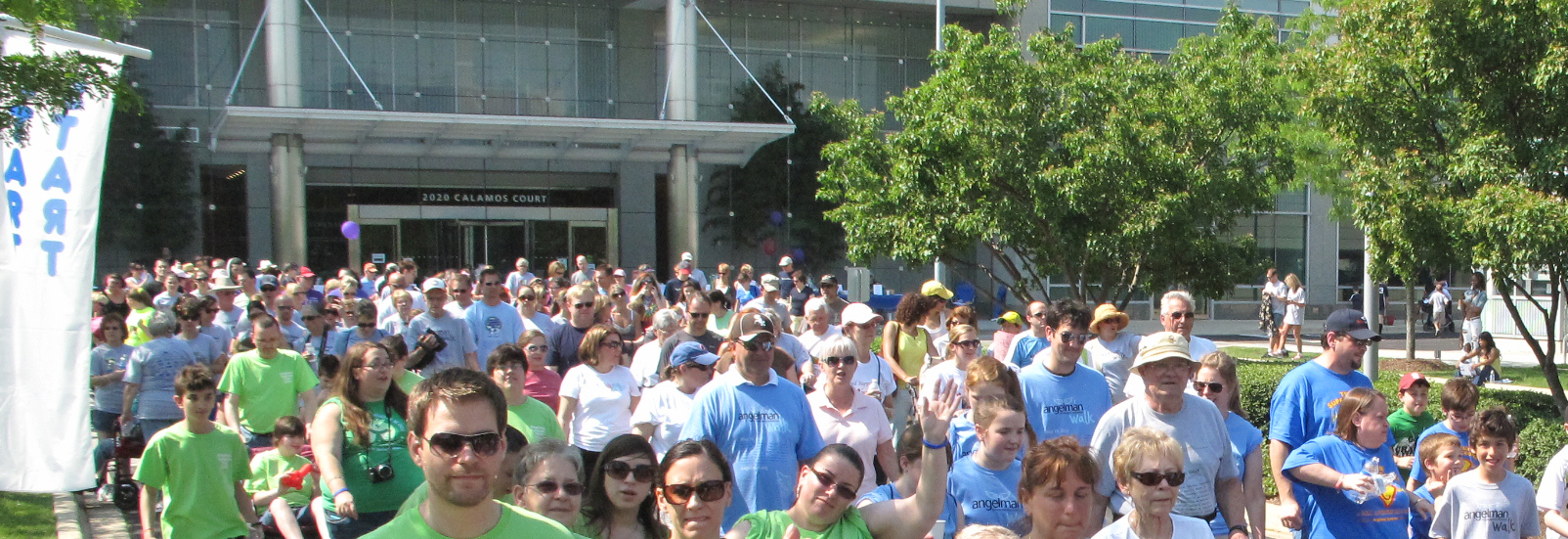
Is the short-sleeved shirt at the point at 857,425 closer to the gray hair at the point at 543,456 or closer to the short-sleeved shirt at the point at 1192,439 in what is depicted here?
the short-sleeved shirt at the point at 1192,439

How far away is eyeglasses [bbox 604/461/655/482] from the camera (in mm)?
4281

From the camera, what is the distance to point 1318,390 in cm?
641

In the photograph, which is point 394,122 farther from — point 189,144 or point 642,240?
point 642,240

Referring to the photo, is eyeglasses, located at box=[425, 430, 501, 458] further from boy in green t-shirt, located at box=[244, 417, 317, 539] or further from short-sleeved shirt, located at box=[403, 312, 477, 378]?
short-sleeved shirt, located at box=[403, 312, 477, 378]

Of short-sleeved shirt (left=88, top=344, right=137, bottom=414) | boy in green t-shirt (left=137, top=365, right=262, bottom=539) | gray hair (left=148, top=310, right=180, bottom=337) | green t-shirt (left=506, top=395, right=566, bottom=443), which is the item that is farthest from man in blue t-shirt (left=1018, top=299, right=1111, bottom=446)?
short-sleeved shirt (left=88, top=344, right=137, bottom=414)

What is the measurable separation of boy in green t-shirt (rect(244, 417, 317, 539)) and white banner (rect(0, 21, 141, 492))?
1.20 metres

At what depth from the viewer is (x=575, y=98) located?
29.6 metres

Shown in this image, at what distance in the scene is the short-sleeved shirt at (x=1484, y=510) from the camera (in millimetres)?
5867

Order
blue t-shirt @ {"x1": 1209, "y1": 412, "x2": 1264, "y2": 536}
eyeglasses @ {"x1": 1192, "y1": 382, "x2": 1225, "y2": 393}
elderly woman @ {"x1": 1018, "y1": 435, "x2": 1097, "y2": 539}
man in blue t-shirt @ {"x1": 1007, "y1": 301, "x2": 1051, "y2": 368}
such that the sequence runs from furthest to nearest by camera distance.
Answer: man in blue t-shirt @ {"x1": 1007, "y1": 301, "x2": 1051, "y2": 368}, eyeglasses @ {"x1": 1192, "y1": 382, "x2": 1225, "y2": 393}, blue t-shirt @ {"x1": 1209, "y1": 412, "x2": 1264, "y2": 536}, elderly woman @ {"x1": 1018, "y1": 435, "x2": 1097, "y2": 539}

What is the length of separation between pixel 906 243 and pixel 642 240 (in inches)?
617

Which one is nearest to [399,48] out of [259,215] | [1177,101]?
[259,215]

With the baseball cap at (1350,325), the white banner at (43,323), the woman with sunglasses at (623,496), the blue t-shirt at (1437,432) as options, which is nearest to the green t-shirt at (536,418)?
the woman with sunglasses at (623,496)

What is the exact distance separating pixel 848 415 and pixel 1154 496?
214 cm

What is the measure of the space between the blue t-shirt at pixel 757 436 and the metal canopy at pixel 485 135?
20113mm
